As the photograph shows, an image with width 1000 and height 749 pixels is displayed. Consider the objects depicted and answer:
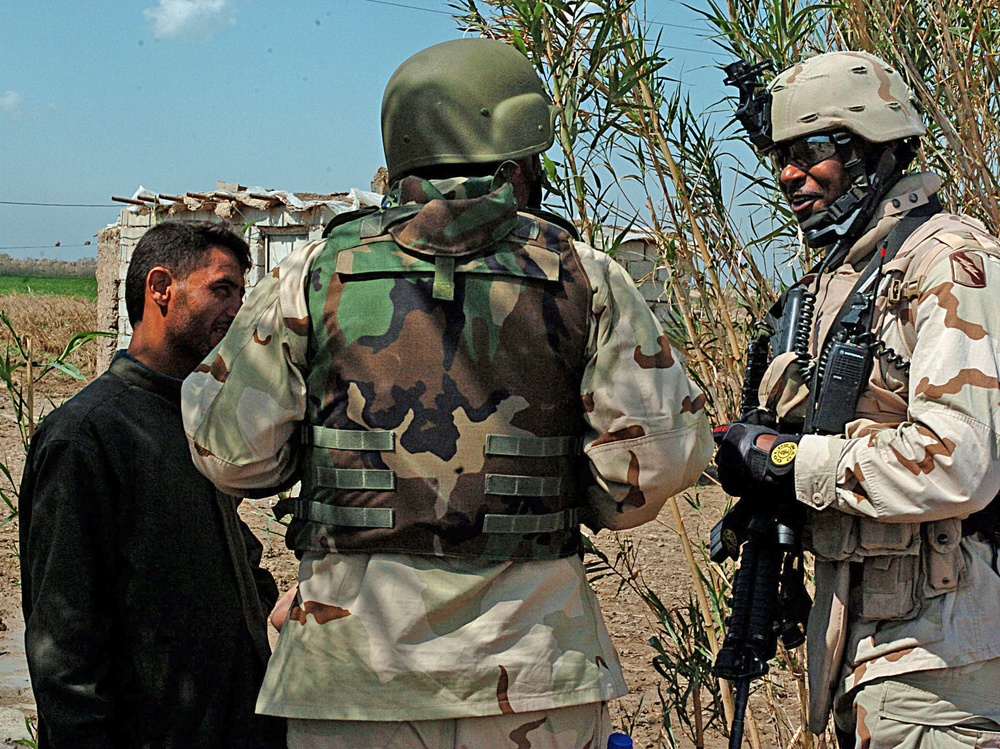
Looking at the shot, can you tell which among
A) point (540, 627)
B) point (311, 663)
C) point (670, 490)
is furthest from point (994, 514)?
point (311, 663)

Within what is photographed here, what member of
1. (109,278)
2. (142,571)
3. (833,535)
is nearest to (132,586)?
(142,571)

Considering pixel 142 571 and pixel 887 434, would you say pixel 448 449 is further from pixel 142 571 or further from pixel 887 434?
pixel 887 434

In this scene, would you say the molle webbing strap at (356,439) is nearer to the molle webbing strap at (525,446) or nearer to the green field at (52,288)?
the molle webbing strap at (525,446)

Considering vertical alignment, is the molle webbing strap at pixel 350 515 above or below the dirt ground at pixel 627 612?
above

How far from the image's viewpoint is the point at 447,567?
Answer: 5.71 ft

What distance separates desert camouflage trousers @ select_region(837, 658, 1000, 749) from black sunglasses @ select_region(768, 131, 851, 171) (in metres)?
1.08

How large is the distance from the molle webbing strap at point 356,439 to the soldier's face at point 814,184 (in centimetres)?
114

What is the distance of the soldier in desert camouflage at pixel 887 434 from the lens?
1.92 m

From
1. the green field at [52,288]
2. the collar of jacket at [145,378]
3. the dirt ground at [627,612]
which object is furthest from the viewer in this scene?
the green field at [52,288]

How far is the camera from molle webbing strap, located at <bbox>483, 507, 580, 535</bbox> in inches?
68.2

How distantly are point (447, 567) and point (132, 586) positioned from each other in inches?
27.2

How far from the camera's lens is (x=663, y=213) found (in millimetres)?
3266

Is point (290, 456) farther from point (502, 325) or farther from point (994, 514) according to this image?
point (994, 514)

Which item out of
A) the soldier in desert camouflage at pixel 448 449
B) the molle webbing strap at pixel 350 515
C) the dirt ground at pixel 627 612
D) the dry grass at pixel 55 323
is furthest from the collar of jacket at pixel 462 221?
the dry grass at pixel 55 323
